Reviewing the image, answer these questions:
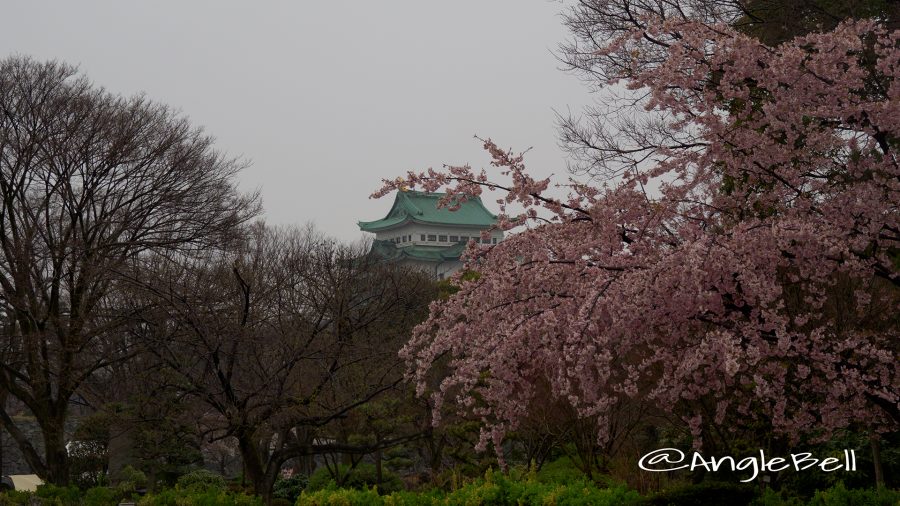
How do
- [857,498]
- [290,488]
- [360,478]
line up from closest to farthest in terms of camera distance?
[857,498] → [290,488] → [360,478]

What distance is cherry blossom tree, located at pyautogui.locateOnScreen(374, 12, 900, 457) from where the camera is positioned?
20.8 ft

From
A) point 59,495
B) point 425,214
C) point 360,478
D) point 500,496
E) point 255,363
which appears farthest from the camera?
point 425,214

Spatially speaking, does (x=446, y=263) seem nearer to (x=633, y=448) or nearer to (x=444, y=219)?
(x=444, y=219)

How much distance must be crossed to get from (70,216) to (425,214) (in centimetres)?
4681

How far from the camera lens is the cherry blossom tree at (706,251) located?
249 inches

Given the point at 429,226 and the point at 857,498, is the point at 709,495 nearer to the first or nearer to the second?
the point at 857,498

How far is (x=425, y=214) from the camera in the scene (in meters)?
66.8

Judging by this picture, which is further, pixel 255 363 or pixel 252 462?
pixel 255 363

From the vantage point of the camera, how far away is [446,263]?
212 ft

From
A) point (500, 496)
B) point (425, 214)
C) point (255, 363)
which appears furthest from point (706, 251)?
point (425, 214)

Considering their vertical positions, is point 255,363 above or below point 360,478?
above

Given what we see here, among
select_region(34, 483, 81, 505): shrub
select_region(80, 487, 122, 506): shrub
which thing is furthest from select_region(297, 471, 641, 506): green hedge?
select_region(34, 483, 81, 505): shrub

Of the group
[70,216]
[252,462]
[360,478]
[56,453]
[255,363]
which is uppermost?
[70,216]

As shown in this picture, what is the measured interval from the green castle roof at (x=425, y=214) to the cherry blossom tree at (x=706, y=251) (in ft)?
190
